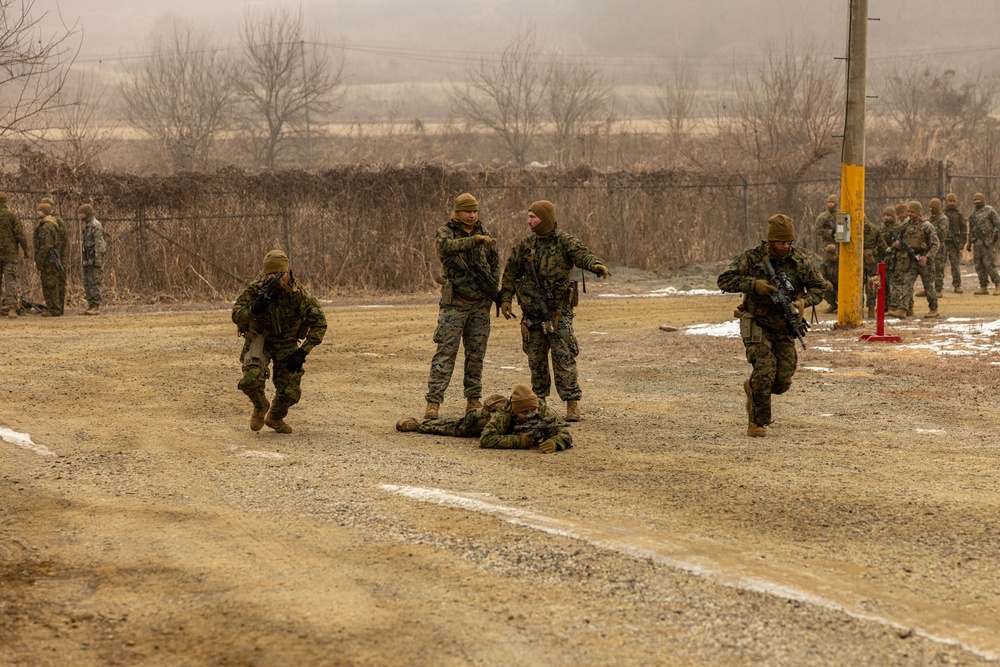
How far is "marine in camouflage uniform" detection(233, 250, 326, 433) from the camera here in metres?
9.73

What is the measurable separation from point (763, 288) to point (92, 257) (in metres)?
14.8

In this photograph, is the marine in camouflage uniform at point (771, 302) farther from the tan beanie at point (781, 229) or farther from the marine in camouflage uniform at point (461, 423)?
the marine in camouflage uniform at point (461, 423)

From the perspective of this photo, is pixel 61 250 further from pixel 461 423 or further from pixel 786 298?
pixel 786 298

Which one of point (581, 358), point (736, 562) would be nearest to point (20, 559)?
point (736, 562)

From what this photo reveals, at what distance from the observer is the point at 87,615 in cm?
577

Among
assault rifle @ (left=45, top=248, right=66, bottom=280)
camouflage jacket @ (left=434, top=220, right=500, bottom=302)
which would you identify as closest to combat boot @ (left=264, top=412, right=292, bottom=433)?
camouflage jacket @ (left=434, top=220, right=500, bottom=302)

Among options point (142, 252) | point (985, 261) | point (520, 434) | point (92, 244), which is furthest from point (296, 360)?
point (985, 261)

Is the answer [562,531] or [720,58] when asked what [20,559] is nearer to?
[562,531]

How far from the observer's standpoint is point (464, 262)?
10.6 meters

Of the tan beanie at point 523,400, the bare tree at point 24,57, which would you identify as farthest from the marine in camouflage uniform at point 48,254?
the tan beanie at point 523,400

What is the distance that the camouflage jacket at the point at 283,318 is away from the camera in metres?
9.77

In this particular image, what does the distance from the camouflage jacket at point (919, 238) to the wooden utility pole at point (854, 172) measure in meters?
1.68

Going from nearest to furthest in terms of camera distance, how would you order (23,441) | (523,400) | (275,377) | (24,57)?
1. (523,400)
2. (23,441)
3. (275,377)
4. (24,57)

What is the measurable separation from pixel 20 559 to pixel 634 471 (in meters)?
4.18
